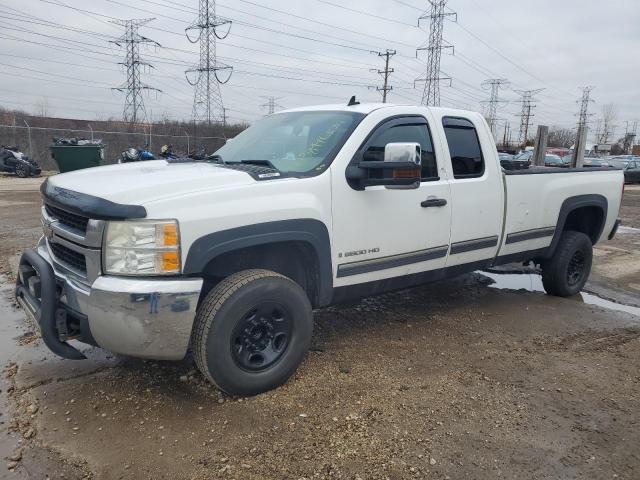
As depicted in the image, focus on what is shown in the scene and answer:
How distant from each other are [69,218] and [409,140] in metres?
2.52

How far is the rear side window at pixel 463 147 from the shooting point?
4465mm

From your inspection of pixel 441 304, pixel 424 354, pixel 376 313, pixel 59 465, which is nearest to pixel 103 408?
pixel 59 465

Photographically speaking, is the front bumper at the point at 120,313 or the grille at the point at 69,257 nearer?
the front bumper at the point at 120,313

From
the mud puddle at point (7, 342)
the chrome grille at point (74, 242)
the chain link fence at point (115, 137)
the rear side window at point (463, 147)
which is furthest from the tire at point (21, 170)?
the rear side window at point (463, 147)

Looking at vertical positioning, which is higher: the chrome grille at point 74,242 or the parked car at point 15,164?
the chrome grille at point 74,242

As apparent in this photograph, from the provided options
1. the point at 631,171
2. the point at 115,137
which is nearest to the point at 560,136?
the point at 631,171

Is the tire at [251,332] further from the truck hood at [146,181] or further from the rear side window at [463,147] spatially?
the rear side window at [463,147]

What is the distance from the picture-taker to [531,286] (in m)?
6.48

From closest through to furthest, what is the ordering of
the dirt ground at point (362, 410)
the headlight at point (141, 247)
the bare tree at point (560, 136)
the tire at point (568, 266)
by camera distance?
the dirt ground at point (362, 410), the headlight at point (141, 247), the tire at point (568, 266), the bare tree at point (560, 136)

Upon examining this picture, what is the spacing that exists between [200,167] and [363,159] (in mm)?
1167

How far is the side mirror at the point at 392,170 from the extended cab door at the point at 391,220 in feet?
0.17

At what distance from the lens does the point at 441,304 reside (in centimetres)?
552

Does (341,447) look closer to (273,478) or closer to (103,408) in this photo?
(273,478)

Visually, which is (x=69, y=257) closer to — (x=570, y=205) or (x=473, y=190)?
(x=473, y=190)
